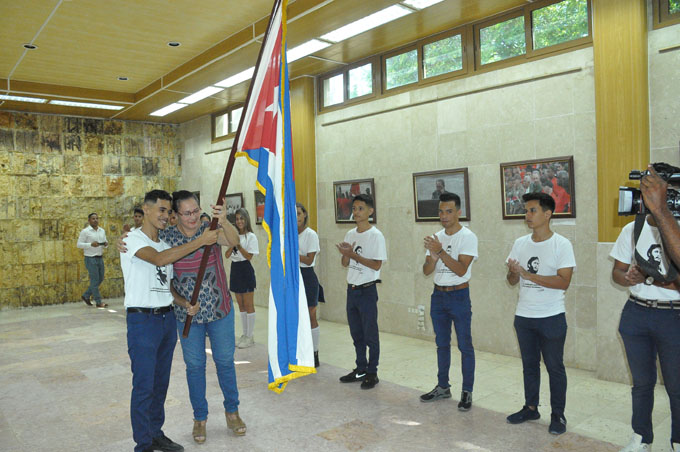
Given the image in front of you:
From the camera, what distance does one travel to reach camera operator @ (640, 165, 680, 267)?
2619mm

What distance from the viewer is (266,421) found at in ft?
14.2

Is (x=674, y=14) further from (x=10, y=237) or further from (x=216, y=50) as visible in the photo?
(x=10, y=237)

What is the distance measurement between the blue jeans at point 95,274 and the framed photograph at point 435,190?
7.27 m

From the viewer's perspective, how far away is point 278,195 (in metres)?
3.24

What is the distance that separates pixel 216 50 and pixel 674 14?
5.64 meters

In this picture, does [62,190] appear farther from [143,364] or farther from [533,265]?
[533,265]

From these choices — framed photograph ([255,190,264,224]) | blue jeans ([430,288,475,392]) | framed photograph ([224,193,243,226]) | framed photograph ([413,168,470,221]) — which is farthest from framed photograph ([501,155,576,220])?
framed photograph ([224,193,243,226])

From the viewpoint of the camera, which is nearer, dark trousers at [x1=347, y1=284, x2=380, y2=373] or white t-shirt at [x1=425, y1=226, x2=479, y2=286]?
white t-shirt at [x1=425, y1=226, x2=479, y2=286]

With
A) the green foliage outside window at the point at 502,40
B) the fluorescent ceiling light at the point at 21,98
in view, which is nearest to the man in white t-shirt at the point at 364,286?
the green foliage outside window at the point at 502,40

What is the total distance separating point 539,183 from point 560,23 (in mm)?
1757

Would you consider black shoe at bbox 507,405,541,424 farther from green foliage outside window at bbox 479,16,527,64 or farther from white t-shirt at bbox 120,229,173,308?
green foliage outside window at bbox 479,16,527,64

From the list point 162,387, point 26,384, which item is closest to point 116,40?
point 26,384

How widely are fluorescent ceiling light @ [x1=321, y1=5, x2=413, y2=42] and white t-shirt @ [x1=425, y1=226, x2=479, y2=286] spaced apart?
288 centimetres

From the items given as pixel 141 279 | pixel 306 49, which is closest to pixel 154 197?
pixel 141 279
